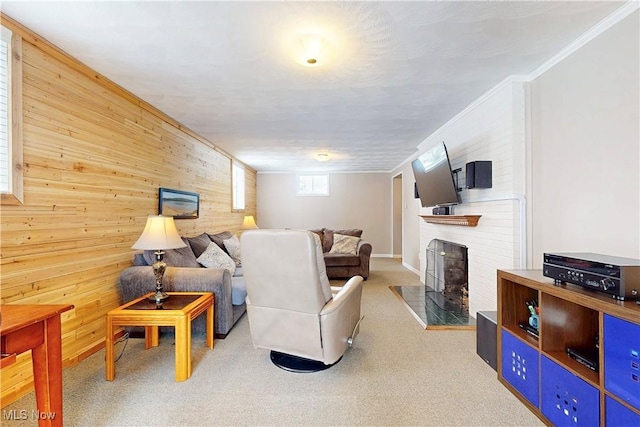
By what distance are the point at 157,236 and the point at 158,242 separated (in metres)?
0.05

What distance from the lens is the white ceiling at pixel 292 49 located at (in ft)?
5.62

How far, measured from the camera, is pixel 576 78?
6.91 feet

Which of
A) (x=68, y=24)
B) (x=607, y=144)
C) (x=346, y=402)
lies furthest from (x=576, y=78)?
(x=68, y=24)

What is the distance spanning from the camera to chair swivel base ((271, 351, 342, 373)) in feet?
7.25

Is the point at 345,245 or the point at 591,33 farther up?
the point at 591,33

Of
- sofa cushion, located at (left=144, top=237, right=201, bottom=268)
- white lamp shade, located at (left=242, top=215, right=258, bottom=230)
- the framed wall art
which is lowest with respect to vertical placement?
sofa cushion, located at (left=144, top=237, right=201, bottom=268)

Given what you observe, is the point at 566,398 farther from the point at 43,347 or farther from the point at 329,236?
the point at 329,236

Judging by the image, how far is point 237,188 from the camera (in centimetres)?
660

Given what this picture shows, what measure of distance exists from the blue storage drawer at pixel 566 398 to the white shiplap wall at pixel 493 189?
3.83ft

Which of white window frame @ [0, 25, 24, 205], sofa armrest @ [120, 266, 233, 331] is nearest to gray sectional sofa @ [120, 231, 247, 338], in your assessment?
sofa armrest @ [120, 266, 233, 331]

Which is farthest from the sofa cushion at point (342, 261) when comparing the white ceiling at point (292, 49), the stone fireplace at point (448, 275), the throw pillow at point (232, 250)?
the white ceiling at point (292, 49)

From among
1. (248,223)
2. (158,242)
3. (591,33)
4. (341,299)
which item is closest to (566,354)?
(341,299)

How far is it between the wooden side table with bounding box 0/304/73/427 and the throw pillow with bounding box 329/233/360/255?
4344 mm

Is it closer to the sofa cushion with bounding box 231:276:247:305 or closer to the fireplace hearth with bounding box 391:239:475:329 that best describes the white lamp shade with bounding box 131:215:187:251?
the sofa cushion with bounding box 231:276:247:305
